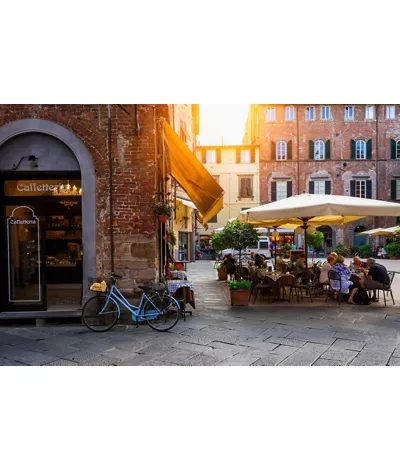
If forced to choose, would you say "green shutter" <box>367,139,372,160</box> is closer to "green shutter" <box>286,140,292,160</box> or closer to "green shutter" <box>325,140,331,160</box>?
"green shutter" <box>325,140,331,160</box>

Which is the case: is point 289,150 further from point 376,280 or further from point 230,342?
point 230,342

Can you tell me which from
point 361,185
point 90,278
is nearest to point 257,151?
point 361,185

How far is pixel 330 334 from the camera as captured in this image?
537cm

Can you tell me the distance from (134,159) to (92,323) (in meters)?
2.90

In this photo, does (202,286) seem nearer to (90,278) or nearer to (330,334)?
(90,278)

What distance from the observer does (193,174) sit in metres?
6.79

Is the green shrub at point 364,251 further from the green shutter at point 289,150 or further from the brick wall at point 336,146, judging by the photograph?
the green shutter at point 289,150

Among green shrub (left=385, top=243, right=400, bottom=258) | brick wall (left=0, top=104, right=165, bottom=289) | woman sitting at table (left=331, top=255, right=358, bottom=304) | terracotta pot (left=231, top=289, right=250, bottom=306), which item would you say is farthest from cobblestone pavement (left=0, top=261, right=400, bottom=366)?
green shrub (left=385, top=243, right=400, bottom=258)

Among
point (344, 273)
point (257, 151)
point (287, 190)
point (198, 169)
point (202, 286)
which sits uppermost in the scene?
point (257, 151)

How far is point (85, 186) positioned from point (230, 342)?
11.7 feet

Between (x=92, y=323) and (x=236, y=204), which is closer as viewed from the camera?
(x=92, y=323)

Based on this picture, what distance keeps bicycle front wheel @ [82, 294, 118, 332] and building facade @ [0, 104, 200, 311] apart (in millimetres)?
370

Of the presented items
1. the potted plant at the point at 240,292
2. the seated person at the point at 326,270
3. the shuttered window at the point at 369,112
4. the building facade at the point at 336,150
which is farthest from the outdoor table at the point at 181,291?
the shuttered window at the point at 369,112

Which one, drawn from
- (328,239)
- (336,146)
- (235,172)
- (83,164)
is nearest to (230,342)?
(83,164)
